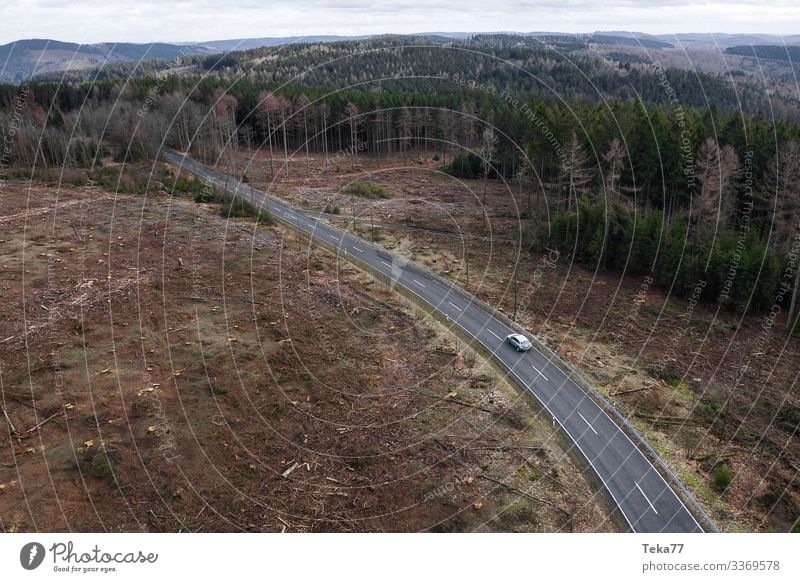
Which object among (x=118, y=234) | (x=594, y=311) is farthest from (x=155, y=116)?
(x=594, y=311)

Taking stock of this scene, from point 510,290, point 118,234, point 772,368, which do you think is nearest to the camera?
point 772,368

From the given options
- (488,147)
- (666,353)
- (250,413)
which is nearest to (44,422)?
(250,413)

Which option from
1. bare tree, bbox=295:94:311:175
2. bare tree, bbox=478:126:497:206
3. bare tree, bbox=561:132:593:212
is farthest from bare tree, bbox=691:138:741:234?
bare tree, bbox=295:94:311:175

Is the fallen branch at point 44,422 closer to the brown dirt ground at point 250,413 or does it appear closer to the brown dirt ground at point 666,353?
the brown dirt ground at point 250,413

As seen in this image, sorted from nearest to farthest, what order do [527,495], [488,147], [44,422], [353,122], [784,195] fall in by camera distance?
[527,495]
[44,422]
[784,195]
[488,147]
[353,122]

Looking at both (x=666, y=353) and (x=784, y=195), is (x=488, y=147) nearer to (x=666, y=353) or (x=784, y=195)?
(x=784, y=195)

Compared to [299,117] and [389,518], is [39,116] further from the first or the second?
[389,518]
